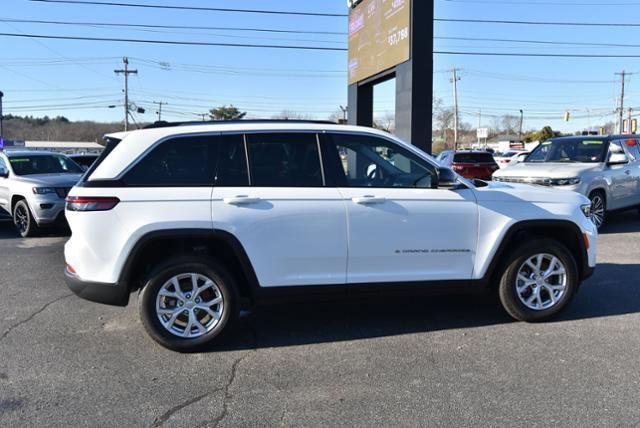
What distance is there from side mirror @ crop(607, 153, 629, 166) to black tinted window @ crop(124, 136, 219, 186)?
29.0 feet

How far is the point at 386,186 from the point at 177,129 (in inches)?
71.6

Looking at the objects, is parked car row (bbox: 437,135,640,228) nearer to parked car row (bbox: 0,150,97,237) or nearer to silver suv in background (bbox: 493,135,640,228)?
silver suv in background (bbox: 493,135,640,228)

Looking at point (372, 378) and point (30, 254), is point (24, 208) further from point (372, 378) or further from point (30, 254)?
point (372, 378)

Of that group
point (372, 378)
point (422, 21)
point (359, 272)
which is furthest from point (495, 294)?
point (422, 21)

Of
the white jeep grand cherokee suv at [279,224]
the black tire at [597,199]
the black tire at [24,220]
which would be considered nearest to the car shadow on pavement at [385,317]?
the white jeep grand cherokee suv at [279,224]

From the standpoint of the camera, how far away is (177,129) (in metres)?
4.34

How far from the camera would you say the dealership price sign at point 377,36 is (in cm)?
1384

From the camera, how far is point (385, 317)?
16.8 feet

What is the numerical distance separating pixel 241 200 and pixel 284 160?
54 centimetres

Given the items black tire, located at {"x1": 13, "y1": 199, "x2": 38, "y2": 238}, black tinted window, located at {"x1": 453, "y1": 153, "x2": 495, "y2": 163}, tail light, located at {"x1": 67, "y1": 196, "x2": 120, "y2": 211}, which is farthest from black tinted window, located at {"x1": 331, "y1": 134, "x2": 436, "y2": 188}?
black tinted window, located at {"x1": 453, "y1": 153, "x2": 495, "y2": 163}

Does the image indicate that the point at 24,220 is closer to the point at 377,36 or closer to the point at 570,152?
the point at 570,152

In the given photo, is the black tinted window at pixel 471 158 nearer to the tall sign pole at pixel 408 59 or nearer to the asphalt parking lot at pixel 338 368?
the tall sign pole at pixel 408 59

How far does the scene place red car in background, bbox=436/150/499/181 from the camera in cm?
1833

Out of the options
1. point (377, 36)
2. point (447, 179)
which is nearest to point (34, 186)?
point (447, 179)
